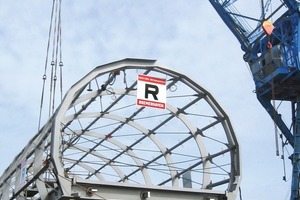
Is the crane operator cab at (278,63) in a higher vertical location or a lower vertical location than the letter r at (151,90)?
higher

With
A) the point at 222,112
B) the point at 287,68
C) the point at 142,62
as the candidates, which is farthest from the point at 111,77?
the point at 287,68

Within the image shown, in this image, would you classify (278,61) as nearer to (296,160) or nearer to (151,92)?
(296,160)

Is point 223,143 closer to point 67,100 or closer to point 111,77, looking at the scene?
point 111,77

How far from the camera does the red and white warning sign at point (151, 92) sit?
16969 mm

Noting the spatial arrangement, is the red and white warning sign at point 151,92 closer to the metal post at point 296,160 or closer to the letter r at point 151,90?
the letter r at point 151,90

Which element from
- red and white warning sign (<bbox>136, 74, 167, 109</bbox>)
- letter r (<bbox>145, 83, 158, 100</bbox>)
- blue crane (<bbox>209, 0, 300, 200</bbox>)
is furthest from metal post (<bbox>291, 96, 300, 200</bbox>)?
letter r (<bbox>145, 83, 158, 100</bbox>)

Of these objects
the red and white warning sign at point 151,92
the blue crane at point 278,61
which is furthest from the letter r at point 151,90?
the blue crane at point 278,61

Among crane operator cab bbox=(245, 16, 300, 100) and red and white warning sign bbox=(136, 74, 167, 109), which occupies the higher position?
crane operator cab bbox=(245, 16, 300, 100)

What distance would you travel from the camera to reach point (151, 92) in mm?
17172

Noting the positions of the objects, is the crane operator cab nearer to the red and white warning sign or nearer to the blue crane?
the blue crane

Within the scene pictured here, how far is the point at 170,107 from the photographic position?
62.1 ft

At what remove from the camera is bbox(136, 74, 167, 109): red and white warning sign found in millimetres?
16969

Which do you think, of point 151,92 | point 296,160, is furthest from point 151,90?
point 296,160

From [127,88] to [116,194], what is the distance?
3999 millimetres
